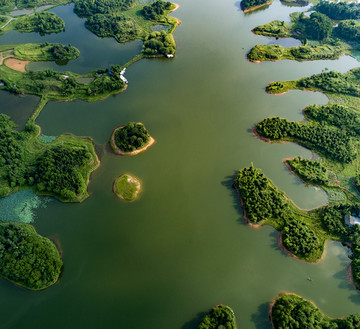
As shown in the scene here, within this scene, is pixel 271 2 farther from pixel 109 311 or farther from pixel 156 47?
pixel 109 311

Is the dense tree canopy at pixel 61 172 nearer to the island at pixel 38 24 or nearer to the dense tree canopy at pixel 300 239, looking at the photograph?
the dense tree canopy at pixel 300 239

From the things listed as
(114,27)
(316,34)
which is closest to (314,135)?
(316,34)

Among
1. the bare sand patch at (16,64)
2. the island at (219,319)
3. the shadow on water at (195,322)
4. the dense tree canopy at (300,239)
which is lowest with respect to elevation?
the shadow on water at (195,322)

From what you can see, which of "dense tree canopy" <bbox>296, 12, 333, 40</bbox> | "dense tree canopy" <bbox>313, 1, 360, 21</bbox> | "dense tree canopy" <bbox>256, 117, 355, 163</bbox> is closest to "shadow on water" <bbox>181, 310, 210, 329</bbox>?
"dense tree canopy" <bbox>256, 117, 355, 163</bbox>

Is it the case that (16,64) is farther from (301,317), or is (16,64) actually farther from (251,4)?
(301,317)

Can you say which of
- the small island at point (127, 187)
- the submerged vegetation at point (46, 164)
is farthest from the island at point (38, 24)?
the small island at point (127, 187)

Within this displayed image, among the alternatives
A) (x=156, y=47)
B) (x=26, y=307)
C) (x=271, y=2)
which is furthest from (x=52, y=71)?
(x=271, y=2)
